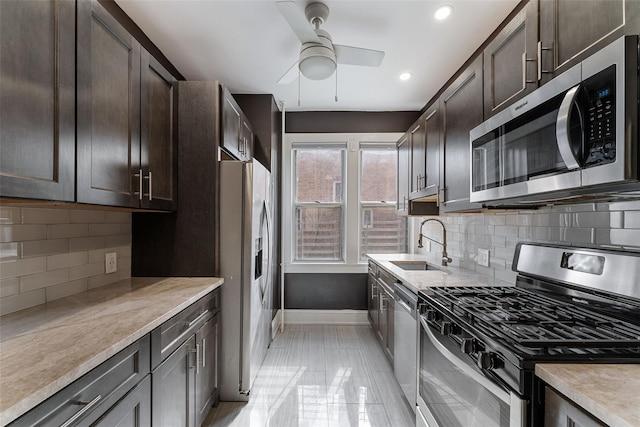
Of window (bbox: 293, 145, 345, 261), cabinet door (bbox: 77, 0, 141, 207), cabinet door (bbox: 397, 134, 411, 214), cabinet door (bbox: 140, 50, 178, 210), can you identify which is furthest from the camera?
window (bbox: 293, 145, 345, 261)

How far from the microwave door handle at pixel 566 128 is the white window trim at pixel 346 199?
307 cm

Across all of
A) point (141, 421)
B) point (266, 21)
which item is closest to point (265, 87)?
point (266, 21)

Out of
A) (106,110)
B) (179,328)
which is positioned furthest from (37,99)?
(179,328)

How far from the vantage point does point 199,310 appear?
188 cm

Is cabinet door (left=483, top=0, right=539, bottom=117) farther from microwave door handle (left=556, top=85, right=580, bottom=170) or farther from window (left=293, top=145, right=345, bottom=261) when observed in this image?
window (left=293, top=145, right=345, bottom=261)

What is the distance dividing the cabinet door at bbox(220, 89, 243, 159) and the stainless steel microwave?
5.95ft

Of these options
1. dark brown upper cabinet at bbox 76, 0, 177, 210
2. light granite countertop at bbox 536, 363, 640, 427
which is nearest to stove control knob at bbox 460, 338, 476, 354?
light granite countertop at bbox 536, 363, 640, 427

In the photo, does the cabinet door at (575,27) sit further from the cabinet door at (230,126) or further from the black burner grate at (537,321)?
the cabinet door at (230,126)

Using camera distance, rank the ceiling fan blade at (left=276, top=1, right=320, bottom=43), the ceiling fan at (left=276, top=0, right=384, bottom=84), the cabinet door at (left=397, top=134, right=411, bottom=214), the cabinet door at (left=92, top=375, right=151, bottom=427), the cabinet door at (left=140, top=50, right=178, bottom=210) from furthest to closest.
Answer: the cabinet door at (left=397, top=134, right=411, bottom=214)
the ceiling fan at (left=276, top=0, right=384, bottom=84)
the cabinet door at (left=140, top=50, right=178, bottom=210)
the ceiling fan blade at (left=276, top=1, right=320, bottom=43)
the cabinet door at (left=92, top=375, right=151, bottom=427)

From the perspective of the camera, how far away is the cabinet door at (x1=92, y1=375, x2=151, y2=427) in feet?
3.43

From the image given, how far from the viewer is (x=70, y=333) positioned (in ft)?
3.77

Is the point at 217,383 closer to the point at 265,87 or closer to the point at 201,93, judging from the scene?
the point at 201,93

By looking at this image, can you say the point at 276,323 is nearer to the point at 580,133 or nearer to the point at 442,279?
the point at 442,279

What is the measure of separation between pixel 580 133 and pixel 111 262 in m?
2.48
